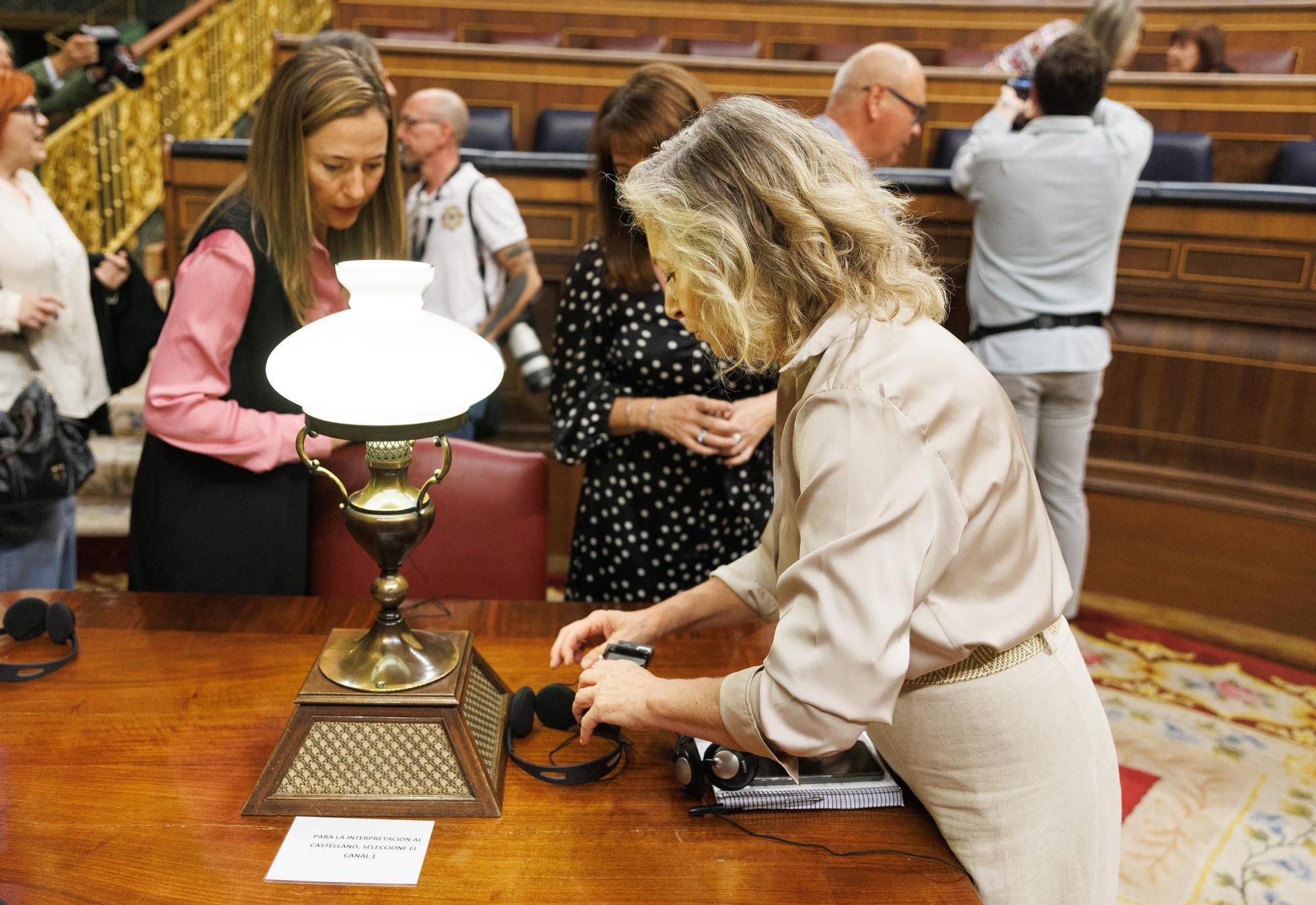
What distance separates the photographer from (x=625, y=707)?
3.83ft

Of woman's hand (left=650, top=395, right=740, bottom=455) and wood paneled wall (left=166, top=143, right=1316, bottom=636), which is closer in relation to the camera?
woman's hand (left=650, top=395, right=740, bottom=455)

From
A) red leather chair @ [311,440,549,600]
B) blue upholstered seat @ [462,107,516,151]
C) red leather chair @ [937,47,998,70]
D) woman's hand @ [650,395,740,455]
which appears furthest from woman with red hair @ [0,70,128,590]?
red leather chair @ [937,47,998,70]

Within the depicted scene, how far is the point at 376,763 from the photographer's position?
1185 mm

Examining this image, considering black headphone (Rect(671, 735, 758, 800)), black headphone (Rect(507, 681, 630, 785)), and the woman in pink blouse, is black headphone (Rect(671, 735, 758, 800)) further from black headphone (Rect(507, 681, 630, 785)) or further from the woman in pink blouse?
the woman in pink blouse

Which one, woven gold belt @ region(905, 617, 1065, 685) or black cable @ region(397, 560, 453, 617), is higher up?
woven gold belt @ region(905, 617, 1065, 685)

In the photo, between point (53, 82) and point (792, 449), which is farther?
point (53, 82)

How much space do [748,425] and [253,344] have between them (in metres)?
0.88

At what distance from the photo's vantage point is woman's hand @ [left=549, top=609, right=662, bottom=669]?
143 centimetres

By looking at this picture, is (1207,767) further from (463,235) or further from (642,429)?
(463,235)

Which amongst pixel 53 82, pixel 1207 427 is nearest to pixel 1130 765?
pixel 1207 427

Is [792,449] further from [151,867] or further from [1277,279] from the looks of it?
[1277,279]

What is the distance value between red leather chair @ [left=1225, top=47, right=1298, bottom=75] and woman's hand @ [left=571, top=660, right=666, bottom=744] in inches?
243

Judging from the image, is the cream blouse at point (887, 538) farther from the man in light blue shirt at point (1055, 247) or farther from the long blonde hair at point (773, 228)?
the man in light blue shirt at point (1055, 247)

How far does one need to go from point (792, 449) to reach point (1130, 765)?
2.05 m
